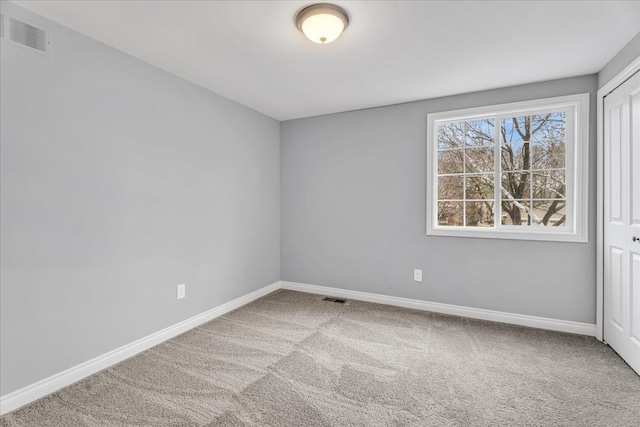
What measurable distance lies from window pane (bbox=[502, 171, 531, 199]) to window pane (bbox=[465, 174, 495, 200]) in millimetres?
121

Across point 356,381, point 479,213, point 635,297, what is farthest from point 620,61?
point 356,381

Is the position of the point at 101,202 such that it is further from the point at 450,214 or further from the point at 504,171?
the point at 504,171

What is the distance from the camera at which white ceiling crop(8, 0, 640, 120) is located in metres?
1.91

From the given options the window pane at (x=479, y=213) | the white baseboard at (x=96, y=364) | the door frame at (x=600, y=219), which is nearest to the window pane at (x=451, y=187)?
the window pane at (x=479, y=213)

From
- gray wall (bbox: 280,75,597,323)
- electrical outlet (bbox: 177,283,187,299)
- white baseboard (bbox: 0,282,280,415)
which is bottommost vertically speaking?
white baseboard (bbox: 0,282,280,415)

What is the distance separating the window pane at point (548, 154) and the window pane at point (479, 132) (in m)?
0.41

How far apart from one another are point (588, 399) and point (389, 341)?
4.44 feet

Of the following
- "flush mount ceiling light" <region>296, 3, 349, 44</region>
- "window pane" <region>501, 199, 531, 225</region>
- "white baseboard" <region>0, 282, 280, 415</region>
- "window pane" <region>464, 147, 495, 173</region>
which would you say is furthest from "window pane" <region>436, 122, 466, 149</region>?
"white baseboard" <region>0, 282, 280, 415</region>

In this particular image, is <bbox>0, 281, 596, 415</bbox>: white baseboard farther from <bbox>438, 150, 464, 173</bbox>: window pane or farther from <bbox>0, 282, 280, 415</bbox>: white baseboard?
<bbox>438, 150, 464, 173</bbox>: window pane

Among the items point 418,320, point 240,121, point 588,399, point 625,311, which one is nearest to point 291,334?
point 418,320

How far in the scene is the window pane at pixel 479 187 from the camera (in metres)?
3.33

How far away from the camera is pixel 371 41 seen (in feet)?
7.47

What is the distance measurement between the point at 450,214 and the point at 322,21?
98.4 inches

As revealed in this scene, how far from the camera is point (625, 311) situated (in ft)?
7.79
